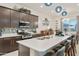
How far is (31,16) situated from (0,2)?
712mm

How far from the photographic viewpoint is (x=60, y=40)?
2.47 meters

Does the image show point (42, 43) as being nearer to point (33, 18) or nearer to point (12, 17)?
point (33, 18)

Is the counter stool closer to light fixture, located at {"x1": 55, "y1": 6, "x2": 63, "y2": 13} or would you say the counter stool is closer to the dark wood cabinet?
light fixture, located at {"x1": 55, "y1": 6, "x2": 63, "y2": 13}

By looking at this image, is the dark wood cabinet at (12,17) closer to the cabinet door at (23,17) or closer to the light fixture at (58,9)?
the cabinet door at (23,17)

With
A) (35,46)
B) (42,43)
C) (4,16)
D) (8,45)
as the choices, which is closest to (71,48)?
(42,43)

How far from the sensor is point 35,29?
2387mm

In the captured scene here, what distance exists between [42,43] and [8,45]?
0.71m

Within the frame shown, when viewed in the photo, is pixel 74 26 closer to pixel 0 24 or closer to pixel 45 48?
pixel 45 48

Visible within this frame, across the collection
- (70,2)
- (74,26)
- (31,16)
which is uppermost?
(70,2)

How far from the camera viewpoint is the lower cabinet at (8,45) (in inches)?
86.4

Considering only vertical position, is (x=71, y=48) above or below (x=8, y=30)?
below

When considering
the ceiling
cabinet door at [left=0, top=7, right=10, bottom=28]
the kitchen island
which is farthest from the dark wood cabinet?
the kitchen island

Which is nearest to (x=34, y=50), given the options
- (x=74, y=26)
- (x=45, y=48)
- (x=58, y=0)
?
(x=45, y=48)

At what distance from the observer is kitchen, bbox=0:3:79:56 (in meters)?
2.21
